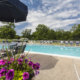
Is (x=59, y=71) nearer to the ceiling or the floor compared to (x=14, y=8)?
nearer to the floor

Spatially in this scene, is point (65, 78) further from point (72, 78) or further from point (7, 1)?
point (7, 1)

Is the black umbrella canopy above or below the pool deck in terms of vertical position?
above

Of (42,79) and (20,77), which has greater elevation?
(20,77)

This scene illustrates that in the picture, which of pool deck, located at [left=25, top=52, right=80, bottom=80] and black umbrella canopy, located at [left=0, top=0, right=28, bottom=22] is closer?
black umbrella canopy, located at [left=0, top=0, right=28, bottom=22]

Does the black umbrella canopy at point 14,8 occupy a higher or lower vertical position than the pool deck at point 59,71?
higher

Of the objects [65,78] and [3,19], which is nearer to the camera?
[65,78]

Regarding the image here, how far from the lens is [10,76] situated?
3.06 ft

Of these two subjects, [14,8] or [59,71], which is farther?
[59,71]

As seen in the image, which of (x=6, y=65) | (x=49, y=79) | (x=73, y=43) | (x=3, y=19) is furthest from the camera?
(x=73, y=43)

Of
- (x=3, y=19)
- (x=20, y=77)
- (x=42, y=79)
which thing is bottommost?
(x=42, y=79)

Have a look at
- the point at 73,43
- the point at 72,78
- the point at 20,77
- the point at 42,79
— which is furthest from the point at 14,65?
the point at 73,43

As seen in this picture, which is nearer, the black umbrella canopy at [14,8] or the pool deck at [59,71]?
the black umbrella canopy at [14,8]

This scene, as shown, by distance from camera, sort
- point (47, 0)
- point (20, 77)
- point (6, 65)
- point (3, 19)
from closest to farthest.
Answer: point (20, 77) < point (6, 65) < point (3, 19) < point (47, 0)

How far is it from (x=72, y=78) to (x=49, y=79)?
2.60 ft
